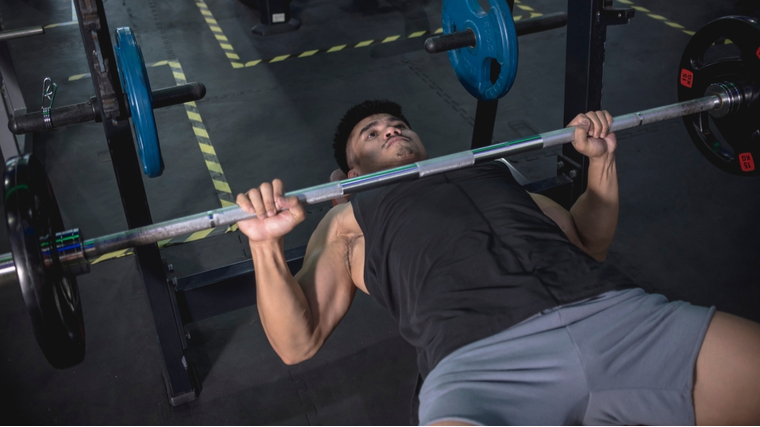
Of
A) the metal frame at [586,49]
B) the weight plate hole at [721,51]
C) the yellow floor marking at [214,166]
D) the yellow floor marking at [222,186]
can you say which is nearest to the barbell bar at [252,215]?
the metal frame at [586,49]

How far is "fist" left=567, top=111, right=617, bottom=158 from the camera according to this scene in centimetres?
191

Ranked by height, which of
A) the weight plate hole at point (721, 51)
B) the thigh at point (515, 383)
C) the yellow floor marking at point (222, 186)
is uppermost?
the thigh at point (515, 383)

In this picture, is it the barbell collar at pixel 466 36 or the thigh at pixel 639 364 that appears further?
the barbell collar at pixel 466 36

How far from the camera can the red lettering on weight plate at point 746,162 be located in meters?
2.06

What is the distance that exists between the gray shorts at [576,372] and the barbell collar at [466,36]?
3.92ft

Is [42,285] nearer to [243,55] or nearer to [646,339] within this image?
[646,339]

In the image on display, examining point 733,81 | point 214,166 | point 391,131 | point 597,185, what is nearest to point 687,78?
point 733,81

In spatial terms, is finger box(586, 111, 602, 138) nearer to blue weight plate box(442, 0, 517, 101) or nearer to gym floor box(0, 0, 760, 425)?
blue weight plate box(442, 0, 517, 101)

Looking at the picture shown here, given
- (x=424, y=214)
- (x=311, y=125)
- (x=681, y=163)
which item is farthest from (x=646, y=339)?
(x=311, y=125)

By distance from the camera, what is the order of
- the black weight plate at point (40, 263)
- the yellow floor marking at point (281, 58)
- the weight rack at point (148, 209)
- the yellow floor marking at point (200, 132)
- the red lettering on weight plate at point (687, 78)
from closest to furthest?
the black weight plate at point (40, 263)
the weight rack at point (148, 209)
the red lettering on weight plate at point (687, 78)
the yellow floor marking at point (200, 132)
the yellow floor marking at point (281, 58)

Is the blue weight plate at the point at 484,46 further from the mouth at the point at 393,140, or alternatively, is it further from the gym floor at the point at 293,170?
the gym floor at the point at 293,170

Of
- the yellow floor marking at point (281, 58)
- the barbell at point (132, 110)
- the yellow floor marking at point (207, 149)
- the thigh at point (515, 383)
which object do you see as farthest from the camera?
the yellow floor marking at point (281, 58)

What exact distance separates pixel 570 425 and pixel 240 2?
582 cm

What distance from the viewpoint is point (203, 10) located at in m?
6.21
